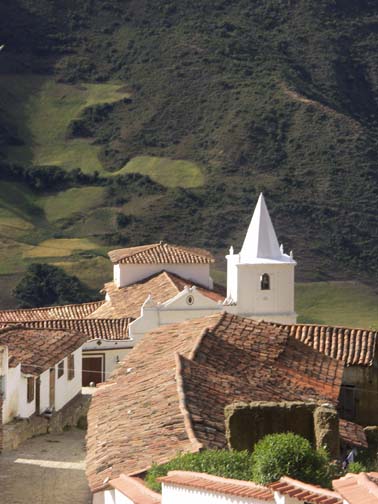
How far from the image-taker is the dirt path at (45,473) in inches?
923

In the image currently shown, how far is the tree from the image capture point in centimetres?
8150

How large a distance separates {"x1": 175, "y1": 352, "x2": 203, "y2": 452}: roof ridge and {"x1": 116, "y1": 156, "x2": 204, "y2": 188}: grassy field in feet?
271

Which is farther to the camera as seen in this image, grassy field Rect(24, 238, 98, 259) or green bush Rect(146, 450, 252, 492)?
grassy field Rect(24, 238, 98, 259)

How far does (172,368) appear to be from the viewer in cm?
2212

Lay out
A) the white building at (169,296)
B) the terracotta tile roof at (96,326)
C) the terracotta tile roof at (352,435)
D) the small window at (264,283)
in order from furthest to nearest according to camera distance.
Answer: the small window at (264,283) < the white building at (169,296) < the terracotta tile roof at (96,326) < the terracotta tile roof at (352,435)

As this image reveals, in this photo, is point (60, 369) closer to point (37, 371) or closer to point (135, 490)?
point (37, 371)

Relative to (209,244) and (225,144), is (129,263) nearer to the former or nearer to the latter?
(209,244)

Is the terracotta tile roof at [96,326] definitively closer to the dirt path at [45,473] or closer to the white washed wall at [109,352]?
the white washed wall at [109,352]

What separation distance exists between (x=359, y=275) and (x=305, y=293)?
9.42 m

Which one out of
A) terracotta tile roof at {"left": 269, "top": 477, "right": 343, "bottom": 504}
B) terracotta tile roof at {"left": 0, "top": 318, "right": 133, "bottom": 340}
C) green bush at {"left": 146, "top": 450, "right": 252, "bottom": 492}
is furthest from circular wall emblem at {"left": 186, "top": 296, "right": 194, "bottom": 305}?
terracotta tile roof at {"left": 269, "top": 477, "right": 343, "bottom": 504}

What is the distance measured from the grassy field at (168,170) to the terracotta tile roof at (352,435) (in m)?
82.3

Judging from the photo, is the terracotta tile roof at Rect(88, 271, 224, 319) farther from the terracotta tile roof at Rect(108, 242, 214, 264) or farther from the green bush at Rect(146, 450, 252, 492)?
the green bush at Rect(146, 450, 252, 492)

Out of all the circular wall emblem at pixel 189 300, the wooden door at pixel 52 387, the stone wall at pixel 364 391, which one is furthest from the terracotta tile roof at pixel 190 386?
the circular wall emblem at pixel 189 300

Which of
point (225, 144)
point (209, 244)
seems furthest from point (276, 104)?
point (209, 244)
